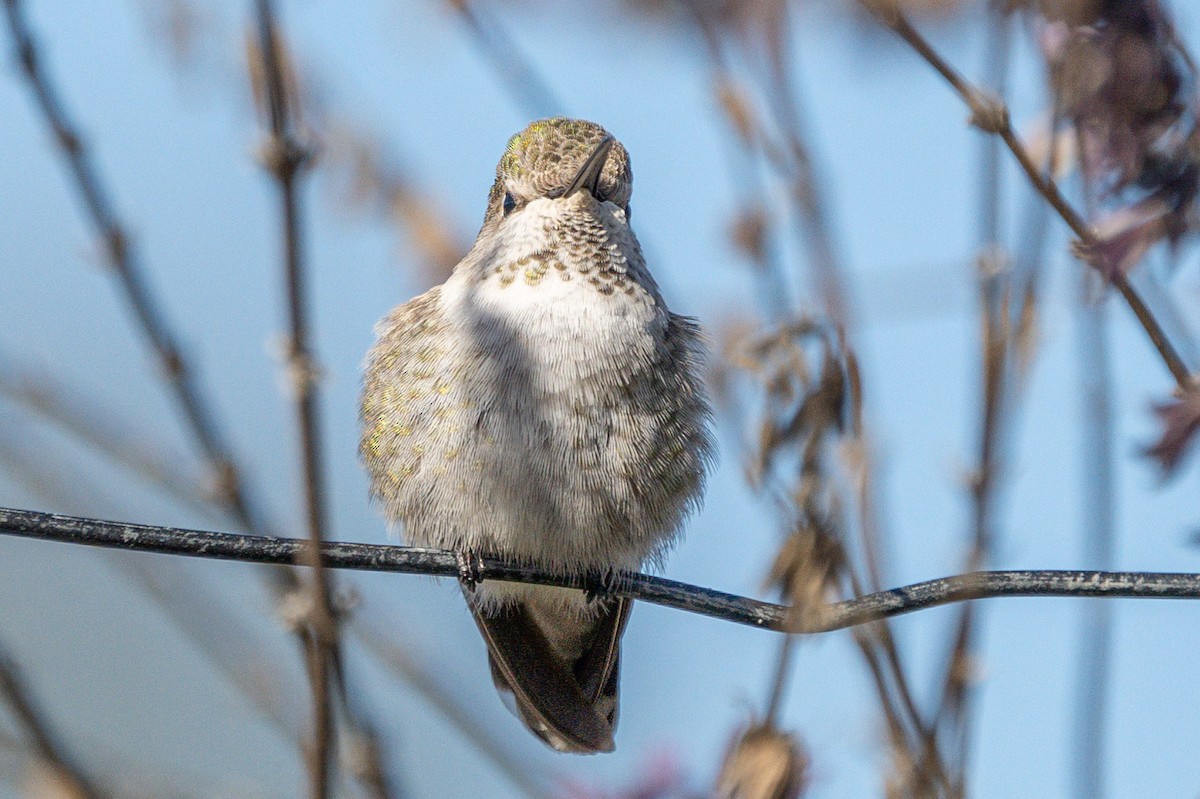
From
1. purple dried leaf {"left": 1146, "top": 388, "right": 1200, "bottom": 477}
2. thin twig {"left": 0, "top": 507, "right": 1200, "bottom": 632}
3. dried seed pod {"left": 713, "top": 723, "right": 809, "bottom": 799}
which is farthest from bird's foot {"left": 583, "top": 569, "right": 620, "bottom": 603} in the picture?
purple dried leaf {"left": 1146, "top": 388, "right": 1200, "bottom": 477}

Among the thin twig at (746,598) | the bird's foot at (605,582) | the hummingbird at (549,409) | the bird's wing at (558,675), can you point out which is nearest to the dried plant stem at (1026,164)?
the thin twig at (746,598)

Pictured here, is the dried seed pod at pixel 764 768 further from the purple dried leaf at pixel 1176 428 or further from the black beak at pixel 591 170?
the black beak at pixel 591 170

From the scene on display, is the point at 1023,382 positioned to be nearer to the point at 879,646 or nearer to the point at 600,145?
the point at 879,646

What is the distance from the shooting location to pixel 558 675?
160 inches

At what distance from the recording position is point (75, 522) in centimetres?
229

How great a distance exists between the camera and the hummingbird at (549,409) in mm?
3375

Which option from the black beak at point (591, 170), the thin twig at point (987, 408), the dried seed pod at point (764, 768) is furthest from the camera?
the black beak at point (591, 170)

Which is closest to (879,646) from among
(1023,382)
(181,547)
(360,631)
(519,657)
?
(1023,382)

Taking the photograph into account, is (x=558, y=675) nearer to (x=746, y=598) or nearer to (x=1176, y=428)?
(x=746, y=598)

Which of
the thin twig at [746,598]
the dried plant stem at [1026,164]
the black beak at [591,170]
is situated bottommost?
the thin twig at [746,598]

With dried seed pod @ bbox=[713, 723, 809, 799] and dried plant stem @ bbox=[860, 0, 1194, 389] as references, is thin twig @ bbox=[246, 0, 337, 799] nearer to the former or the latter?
dried seed pod @ bbox=[713, 723, 809, 799]

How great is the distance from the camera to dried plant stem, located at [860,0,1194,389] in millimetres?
Answer: 2074

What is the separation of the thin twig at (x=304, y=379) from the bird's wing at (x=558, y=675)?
68.2 inches

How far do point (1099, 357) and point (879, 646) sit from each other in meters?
0.63
